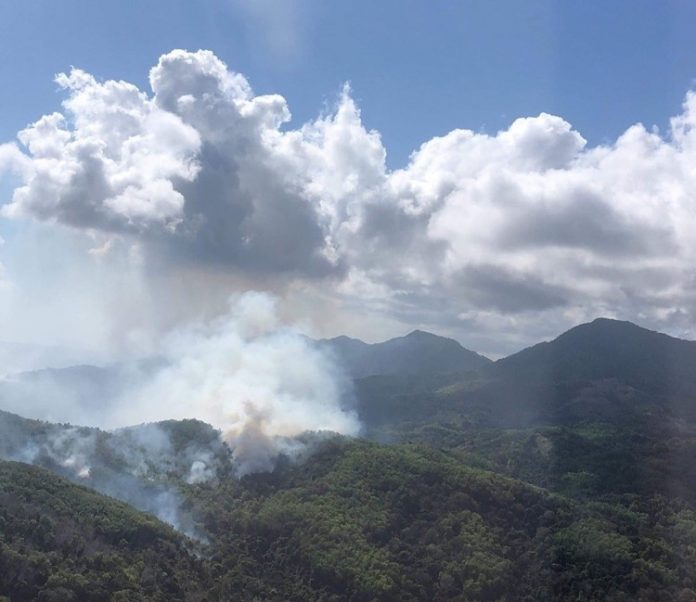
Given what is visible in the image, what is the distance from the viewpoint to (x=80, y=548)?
91625 millimetres

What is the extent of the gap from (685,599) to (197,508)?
279 feet

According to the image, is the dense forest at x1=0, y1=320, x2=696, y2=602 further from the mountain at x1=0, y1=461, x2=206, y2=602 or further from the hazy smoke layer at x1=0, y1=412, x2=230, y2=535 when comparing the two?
the hazy smoke layer at x1=0, y1=412, x2=230, y2=535

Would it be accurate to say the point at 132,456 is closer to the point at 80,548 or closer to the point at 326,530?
the point at 326,530

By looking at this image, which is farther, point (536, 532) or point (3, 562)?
point (536, 532)

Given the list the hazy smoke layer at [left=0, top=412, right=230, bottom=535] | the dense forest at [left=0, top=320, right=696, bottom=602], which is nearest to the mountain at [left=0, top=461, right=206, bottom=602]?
the dense forest at [left=0, top=320, right=696, bottom=602]

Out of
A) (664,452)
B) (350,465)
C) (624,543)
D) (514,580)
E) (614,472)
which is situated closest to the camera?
(514,580)

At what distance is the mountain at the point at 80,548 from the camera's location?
8181 cm

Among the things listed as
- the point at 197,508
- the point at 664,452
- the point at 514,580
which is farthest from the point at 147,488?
the point at 664,452

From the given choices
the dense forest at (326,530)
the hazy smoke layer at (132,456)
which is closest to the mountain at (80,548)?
the dense forest at (326,530)

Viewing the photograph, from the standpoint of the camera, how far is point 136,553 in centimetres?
9750

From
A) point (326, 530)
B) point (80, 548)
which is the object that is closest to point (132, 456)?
point (326, 530)

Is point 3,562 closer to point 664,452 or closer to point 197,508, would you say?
point 197,508

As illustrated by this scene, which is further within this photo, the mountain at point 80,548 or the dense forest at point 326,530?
the dense forest at point 326,530

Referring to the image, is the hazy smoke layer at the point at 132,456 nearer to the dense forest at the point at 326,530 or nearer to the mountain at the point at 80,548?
the dense forest at the point at 326,530
